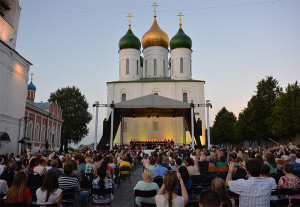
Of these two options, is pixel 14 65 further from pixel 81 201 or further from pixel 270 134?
pixel 270 134

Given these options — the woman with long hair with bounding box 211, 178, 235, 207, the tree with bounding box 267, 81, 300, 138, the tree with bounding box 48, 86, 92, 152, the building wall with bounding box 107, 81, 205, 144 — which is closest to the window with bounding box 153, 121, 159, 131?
the building wall with bounding box 107, 81, 205, 144

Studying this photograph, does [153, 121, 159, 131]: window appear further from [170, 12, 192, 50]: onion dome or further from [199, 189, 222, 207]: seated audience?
[199, 189, 222, 207]: seated audience

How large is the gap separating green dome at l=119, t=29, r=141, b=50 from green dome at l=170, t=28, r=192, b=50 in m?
5.30

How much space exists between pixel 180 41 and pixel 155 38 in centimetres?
411

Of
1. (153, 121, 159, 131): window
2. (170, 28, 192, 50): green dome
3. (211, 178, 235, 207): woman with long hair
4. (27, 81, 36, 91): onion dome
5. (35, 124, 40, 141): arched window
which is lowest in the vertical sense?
(211, 178, 235, 207): woman with long hair

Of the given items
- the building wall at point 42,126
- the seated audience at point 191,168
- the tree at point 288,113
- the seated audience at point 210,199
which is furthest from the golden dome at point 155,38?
the seated audience at point 210,199

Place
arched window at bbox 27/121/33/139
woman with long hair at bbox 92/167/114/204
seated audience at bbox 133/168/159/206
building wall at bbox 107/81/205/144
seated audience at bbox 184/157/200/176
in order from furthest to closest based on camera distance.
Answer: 1. building wall at bbox 107/81/205/144
2. arched window at bbox 27/121/33/139
3. seated audience at bbox 184/157/200/176
4. woman with long hair at bbox 92/167/114/204
5. seated audience at bbox 133/168/159/206

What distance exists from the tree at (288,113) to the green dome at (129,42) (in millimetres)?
21664

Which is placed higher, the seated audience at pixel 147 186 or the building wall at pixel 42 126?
the building wall at pixel 42 126

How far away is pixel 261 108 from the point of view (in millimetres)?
37375

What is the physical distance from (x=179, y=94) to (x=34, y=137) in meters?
19.9

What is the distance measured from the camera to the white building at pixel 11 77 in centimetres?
1859

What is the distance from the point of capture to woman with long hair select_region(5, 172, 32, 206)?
3829 millimetres

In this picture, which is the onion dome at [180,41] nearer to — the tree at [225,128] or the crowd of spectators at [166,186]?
the tree at [225,128]
